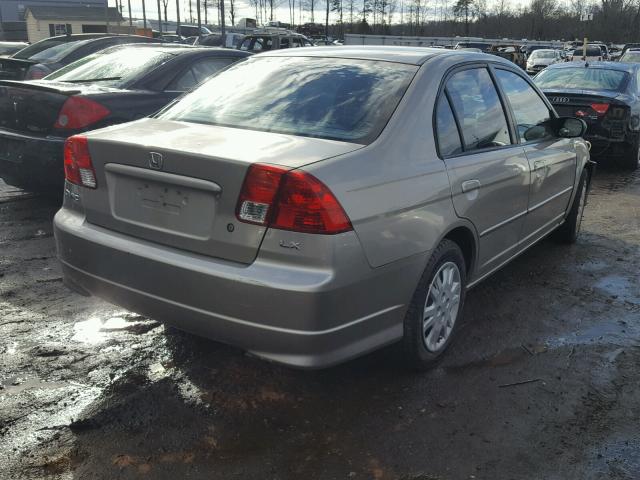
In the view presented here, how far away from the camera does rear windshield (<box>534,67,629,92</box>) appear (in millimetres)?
10070

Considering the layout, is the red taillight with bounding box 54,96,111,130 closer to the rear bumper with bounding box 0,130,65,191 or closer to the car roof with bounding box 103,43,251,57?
the rear bumper with bounding box 0,130,65,191

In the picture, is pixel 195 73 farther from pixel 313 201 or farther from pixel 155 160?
pixel 313 201

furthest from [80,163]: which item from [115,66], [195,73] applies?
[115,66]

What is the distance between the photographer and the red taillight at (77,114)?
18.7ft

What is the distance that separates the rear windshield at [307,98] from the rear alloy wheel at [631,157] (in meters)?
7.41

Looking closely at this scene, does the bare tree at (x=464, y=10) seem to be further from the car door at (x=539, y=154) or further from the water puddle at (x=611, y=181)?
the car door at (x=539, y=154)

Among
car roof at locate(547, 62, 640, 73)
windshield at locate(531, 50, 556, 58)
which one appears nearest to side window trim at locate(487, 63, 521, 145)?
car roof at locate(547, 62, 640, 73)

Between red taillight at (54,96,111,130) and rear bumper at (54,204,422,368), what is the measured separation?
287 cm

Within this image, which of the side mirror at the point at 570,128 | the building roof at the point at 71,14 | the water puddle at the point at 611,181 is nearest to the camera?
the side mirror at the point at 570,128

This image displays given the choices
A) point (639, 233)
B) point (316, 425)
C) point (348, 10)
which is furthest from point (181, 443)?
point (348, 10)

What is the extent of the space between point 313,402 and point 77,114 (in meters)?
3.78

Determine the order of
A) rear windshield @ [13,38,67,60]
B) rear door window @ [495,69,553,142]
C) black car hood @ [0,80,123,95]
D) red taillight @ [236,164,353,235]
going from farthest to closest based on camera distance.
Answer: rear windshield @ [13,38,67,60], black car hood @ [0,80,123,95], rear door window @ [495,69,553,142], red taillight @ [236,164,353,235]

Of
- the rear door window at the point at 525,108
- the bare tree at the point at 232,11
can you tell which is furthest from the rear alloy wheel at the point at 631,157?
the bare tree at the point at 232,11

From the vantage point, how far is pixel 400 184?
302cm
